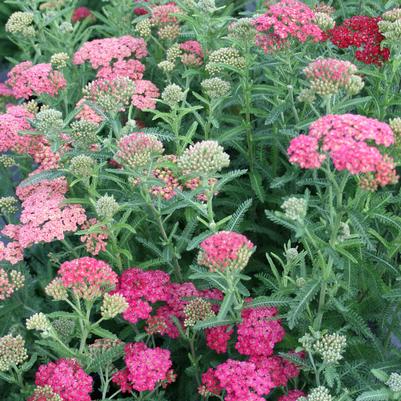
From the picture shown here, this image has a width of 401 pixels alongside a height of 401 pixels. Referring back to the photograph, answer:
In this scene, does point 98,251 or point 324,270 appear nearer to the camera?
point 324,270

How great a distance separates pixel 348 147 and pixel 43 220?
6.14ft

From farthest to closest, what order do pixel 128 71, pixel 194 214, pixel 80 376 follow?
1. pixel 128 71
2. pixel 194 214
3. pixel 80 376

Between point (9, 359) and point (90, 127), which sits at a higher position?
point (90, 127)

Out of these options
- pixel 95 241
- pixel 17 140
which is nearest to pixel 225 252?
pixel 95 241

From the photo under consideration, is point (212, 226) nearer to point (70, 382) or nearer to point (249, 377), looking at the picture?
point (249, 377)

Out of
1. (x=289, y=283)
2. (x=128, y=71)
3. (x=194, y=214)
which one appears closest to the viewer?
(x=289, y=283)

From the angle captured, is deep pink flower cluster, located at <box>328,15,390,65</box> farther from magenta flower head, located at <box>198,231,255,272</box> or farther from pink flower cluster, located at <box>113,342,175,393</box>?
pink flower cluster, located at <box>113,342,175,393</box>

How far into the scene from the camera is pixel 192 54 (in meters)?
4.52

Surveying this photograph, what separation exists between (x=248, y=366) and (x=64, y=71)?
3.03 meters

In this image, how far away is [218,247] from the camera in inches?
109

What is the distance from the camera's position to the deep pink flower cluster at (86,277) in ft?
9.68

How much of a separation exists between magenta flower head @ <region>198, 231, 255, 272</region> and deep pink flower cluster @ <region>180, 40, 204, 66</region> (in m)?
1.95

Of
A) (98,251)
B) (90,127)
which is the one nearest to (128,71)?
(90,127)

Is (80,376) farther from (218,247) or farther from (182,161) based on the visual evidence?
(182,161)
